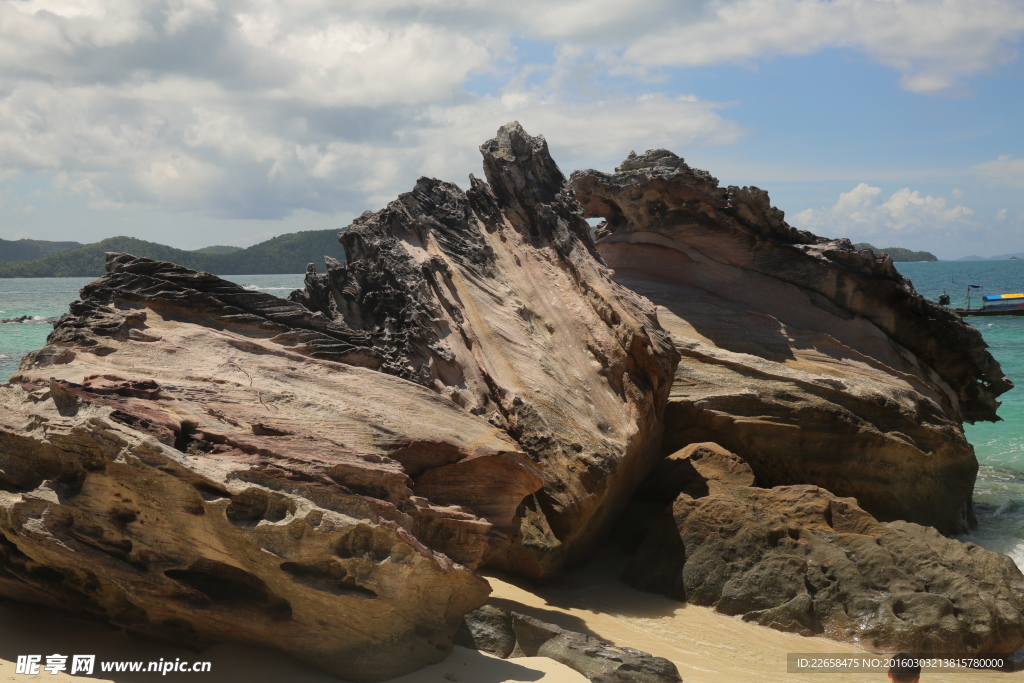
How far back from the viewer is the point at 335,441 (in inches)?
177

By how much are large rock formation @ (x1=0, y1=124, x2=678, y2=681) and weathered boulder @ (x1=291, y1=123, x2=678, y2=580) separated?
0.02 m

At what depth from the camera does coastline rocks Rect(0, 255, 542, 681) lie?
3920 millimetres

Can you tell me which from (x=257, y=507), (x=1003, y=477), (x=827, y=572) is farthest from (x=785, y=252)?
(x=257, y=507)

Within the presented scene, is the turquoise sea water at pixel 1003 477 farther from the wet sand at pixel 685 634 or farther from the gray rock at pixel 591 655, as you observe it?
the gray rock at pixel 591 655

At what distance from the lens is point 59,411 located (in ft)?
13.9

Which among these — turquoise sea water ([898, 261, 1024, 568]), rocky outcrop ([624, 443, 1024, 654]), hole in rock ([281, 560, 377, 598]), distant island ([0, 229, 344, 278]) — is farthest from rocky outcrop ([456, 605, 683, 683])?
distant island ([0, 229, 344, 278])

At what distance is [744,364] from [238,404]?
5.85 metres

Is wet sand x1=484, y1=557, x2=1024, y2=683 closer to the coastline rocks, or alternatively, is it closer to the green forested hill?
the coastline rocks

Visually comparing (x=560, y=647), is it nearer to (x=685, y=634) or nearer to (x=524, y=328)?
(x=685, y=634)

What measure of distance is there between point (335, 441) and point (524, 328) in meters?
2.82

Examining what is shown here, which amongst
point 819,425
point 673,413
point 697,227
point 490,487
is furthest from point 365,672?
point 697,227

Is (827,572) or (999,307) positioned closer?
(827,572)

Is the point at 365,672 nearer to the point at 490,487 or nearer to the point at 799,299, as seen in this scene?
the point at 490,487

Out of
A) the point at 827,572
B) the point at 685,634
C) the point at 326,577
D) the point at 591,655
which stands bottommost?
the point at 685,634
